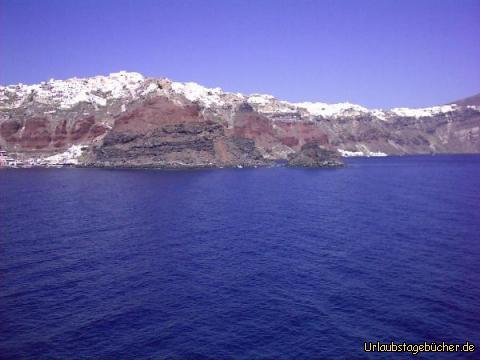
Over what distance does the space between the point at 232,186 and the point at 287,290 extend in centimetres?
10754

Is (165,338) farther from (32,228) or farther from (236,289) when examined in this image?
(32,228)

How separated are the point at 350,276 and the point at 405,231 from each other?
94.5 ft

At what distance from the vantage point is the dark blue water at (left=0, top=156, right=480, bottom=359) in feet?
132

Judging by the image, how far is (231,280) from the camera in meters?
55.7

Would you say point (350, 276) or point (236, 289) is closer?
point (236, 289)

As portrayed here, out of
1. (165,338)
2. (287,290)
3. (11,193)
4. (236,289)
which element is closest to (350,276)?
(287,290)

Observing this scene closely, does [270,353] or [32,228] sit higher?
[32,228]

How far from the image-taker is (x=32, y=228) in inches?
3095

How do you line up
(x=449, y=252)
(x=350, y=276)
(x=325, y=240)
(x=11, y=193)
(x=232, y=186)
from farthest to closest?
(x=232, y=186)
(x=11, y=193)
(x=325, y=240)
(x=449, y=252)
(x=350, y=276)

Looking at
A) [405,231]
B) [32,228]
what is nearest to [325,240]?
[405,231]

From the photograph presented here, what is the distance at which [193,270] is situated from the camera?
194 ft

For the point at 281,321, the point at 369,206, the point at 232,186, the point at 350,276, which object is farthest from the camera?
the point at 232,186

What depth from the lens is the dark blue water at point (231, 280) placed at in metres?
40.2

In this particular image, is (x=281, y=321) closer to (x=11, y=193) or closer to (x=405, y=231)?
(x=405, y=231)
